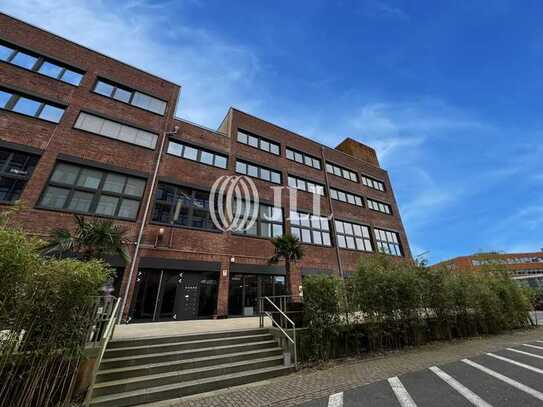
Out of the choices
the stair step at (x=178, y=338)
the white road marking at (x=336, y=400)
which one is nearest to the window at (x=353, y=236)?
the stair step at (x=178, y=338)

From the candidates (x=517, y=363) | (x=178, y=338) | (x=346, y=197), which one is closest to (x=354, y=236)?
(x=346, y=197)

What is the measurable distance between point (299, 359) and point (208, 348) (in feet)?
7.59

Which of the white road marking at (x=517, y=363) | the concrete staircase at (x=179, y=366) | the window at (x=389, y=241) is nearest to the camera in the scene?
the concrete staircase at (x=179, y=366)

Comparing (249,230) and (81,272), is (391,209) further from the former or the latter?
(81,272)

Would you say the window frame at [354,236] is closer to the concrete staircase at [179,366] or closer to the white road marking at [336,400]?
the concrete staircase at [179,366]

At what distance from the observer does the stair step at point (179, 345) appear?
182 inches

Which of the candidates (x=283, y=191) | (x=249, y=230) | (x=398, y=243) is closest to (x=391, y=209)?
(x=398, y=243)

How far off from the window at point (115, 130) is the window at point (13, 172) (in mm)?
2350

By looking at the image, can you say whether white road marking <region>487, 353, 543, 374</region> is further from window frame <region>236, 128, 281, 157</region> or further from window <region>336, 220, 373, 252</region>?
window frame <region>236, 128, 281, 157</region>

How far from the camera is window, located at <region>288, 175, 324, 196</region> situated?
16.1m

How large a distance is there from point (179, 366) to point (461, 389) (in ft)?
17.3

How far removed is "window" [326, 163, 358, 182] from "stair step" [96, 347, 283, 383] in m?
15.4

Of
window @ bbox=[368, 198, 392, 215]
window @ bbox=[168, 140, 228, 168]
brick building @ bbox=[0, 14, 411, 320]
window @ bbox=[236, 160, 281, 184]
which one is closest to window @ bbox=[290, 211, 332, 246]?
brick building @ bbox=[0, 14, 411, 320]

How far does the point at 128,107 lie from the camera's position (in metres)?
11.8
